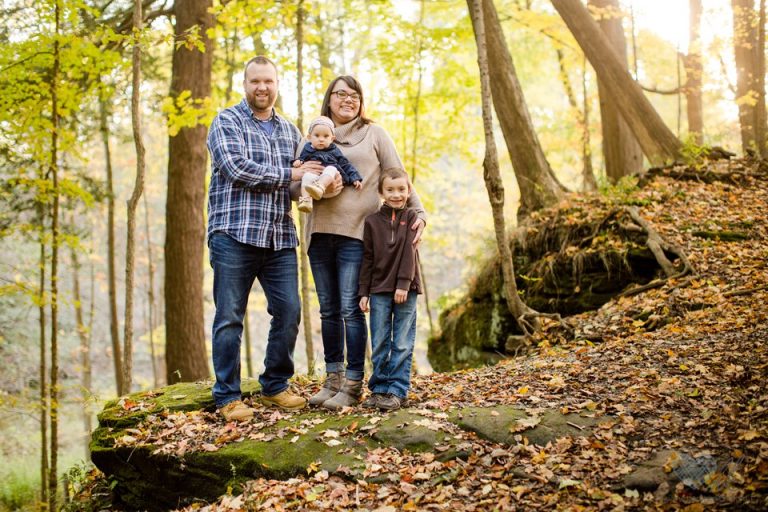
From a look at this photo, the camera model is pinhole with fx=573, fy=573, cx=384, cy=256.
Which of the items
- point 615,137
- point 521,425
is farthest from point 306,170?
point 615,137

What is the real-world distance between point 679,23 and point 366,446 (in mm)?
15378

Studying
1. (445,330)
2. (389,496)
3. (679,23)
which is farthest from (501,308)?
(679,23)

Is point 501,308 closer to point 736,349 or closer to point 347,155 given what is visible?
point 736,349

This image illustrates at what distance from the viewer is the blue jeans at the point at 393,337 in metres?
4.44

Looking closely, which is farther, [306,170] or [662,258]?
[662,258]

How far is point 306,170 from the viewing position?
4.30 metres

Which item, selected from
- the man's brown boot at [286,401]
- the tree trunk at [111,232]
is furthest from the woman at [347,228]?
the tree trunk at [111,232]

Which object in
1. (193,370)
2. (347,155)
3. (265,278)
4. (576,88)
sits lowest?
(193,370)

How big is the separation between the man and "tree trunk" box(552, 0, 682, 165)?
24.5 ft

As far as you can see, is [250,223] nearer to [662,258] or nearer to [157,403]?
[157,403]

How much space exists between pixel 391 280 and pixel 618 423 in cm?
185

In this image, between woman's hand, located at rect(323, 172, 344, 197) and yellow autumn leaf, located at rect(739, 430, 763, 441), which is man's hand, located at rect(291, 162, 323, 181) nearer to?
woman's hand, located at rect(323, 172, 344, 197)

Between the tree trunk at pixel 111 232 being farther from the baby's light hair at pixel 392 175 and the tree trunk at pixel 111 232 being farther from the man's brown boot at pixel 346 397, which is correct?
the baby's light hair at pixel 392 175

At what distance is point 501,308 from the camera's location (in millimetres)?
8141
